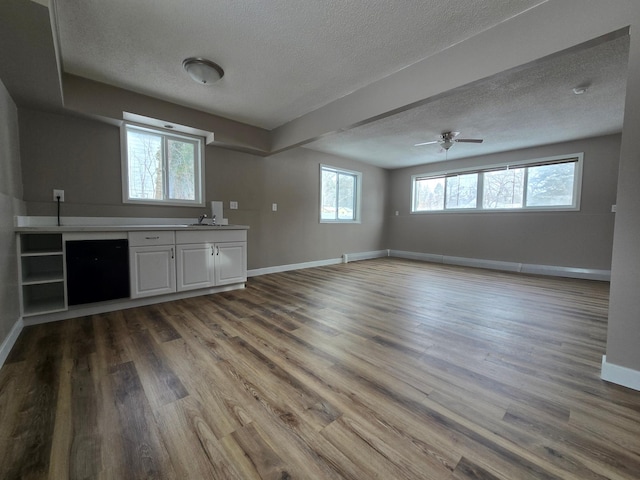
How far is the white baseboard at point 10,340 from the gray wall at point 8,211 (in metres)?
0.04

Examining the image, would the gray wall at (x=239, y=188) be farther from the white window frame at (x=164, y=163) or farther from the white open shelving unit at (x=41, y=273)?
the white open shelving unit at (x=41, y=273)

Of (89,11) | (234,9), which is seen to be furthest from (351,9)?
(89,11)

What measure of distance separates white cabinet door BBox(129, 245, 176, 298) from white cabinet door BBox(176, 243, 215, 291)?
Result: 0.08m

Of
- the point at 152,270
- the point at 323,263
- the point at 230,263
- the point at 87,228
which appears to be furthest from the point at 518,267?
the point at 87,228

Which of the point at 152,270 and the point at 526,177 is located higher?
the point at 526,177

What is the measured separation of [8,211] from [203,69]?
2.02 metres

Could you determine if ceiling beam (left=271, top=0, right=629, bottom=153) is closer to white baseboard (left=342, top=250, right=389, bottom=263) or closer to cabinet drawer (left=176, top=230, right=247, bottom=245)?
cabinet drawer (left=176, top=230, right=247, bottom=245)

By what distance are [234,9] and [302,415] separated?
267 cm

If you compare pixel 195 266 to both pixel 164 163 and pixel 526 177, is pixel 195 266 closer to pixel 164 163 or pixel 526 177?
pixel 164 163

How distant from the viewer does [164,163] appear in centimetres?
361

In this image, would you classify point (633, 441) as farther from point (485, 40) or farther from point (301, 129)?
point (301, 129)

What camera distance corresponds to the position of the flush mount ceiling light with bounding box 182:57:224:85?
243 centimetres

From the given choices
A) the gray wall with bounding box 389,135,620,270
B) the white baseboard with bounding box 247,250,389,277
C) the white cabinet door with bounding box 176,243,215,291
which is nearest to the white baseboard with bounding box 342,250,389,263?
the white baseboard with bounding box 247,250,389,277

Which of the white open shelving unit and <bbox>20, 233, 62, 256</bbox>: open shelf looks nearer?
the white open shelving unit
